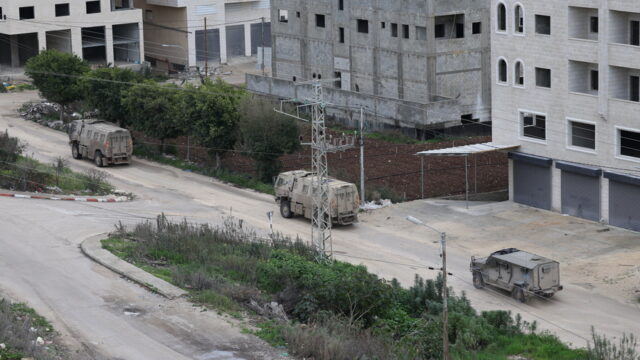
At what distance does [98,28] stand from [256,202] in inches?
1717

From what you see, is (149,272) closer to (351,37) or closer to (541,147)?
(541,147)

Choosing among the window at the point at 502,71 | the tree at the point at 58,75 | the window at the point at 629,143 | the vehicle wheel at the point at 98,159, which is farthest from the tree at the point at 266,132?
the tree at the point at 58,75

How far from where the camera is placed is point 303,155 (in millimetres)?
58906

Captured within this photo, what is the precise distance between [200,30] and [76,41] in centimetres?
1060

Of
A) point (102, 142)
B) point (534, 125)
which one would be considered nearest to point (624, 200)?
point (534, 125)

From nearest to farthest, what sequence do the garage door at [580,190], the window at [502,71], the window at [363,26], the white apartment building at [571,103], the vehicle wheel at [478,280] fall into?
1. the vehicle wheel at [478,280]
2. the white apartment building at [571,103]
3. the garage door at [580,190]
4. the window at [502,71]
5. the window at [363,26]

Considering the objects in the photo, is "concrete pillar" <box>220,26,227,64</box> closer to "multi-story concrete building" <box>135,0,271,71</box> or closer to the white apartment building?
"multi-story concrete building" <box>135,0,271,71</box>

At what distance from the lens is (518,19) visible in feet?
161

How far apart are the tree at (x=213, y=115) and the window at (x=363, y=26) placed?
54.8ft

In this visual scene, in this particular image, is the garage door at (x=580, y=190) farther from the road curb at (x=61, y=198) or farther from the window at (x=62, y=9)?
the window at (x=62, y=9)

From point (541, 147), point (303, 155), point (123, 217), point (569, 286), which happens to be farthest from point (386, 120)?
point (569, 286)

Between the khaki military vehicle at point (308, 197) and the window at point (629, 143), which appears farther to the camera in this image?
the khaki military vehicle at point (308, 197)

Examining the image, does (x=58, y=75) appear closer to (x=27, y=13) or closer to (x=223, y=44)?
(x=27, y=13)

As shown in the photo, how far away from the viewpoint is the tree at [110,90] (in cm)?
6125
